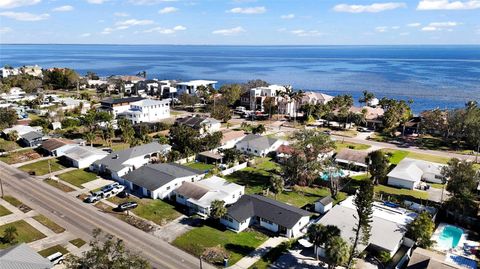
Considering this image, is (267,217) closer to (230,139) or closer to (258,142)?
(258,142)

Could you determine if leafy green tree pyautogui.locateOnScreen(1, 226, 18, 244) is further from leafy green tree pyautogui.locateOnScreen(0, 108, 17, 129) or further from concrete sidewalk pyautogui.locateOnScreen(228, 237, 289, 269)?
leafy green tree pyautogui.locateOnScreen(0, 108, 17, 129)

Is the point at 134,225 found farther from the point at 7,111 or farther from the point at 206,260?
the point at 7,111

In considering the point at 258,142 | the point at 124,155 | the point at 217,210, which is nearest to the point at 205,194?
the point at 217,210

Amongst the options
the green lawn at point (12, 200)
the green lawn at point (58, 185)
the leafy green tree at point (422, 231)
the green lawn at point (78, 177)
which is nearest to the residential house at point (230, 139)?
the green lawn at point (78, 177)

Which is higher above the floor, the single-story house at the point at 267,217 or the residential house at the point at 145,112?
the residential house at the point at 145,112

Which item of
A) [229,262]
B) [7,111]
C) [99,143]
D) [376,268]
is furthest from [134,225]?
[7,111]

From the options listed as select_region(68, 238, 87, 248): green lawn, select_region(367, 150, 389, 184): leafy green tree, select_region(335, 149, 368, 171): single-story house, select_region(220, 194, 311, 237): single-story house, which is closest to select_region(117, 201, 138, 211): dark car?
select_region(68, 238, 87, 248): green lawn

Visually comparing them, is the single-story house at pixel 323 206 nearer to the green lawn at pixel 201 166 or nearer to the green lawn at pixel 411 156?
the green lawn at pixel 201 166
